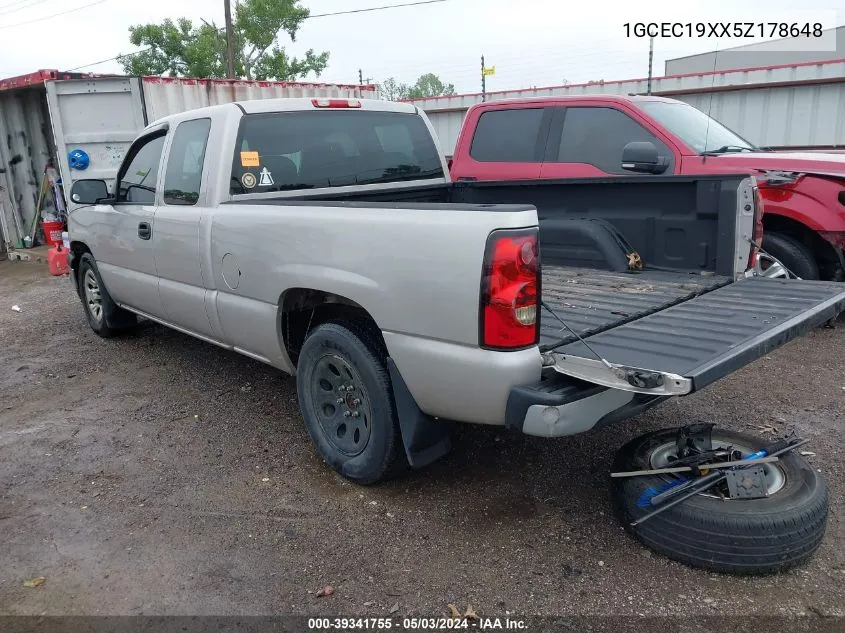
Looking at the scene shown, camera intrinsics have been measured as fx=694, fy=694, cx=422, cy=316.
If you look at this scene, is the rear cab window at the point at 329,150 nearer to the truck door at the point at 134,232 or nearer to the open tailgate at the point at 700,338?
the truck door at the point at 134,232

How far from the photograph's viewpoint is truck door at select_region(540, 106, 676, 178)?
5910 millimetres

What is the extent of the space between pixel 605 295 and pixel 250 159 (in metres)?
2.20

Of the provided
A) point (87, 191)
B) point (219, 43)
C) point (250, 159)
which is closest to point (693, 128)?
point (250, 159)

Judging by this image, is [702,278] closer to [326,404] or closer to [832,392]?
[832,392]

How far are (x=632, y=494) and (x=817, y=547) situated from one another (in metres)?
0.70

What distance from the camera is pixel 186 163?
14.5 feet

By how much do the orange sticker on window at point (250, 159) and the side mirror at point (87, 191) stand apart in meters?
1.83

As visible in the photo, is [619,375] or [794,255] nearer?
[619,375]

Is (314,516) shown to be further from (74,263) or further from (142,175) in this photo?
(74,263)

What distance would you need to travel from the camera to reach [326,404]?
354cm

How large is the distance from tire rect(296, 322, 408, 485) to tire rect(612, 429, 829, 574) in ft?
3.68

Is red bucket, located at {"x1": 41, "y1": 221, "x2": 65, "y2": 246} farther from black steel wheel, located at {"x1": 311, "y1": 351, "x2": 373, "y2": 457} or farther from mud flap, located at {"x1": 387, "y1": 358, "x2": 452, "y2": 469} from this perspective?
mud flap, located at {"x1": 387, "y1": 358, "x2": 452, "y2": 469}

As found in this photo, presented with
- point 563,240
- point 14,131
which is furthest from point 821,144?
point 14,131

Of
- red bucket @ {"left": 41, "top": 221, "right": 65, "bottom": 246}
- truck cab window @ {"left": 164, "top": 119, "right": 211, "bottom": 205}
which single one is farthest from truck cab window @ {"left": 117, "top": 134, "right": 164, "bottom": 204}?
red bucket @ {"left": 41, "top": 221, "right": 65, "bottom": 246}
